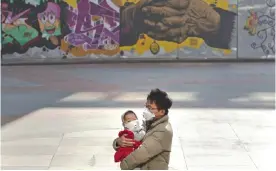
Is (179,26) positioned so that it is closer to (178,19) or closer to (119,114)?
(178,19)

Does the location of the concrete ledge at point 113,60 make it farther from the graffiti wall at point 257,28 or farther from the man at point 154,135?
the man at point 154,135

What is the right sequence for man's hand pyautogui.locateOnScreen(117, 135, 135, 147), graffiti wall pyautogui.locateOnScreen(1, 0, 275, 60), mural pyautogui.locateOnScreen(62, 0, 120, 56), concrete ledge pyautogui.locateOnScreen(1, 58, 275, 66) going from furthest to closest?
mural pyautogui.locateOnScreen(62, 0, 120, 56), graffiti wall pyautogui.locateOnScreen(1, 0, 275, 60), concrete ledge pyautogui.locateOnScreen(1, 58, 275, 66), man's hand pyautogui.locateOnScreen(117, 135, 135, 147)

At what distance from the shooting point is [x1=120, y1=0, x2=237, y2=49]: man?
25.1m

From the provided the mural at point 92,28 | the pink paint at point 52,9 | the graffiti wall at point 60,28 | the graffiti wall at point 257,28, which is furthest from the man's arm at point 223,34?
the pink paint at point 52,9

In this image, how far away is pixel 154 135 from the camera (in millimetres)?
4324

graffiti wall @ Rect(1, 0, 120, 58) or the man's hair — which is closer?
the man's hair

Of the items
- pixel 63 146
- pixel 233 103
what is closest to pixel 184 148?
→ pixel 63 146

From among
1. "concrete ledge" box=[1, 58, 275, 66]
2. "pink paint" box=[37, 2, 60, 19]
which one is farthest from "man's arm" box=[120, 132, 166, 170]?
"pink paint" box=[37, 2, 60, 19]

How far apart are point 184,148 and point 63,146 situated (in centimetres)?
199

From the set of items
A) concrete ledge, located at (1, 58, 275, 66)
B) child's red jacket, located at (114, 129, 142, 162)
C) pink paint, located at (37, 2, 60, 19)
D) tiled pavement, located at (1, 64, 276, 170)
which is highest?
pink paint, located at (37, 2, 60, 19)

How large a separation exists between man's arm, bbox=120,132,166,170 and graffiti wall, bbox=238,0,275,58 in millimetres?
21536

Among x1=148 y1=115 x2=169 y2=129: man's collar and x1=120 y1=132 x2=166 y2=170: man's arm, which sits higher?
x1=148 y1=115 x2=169 y2=129: man's collar

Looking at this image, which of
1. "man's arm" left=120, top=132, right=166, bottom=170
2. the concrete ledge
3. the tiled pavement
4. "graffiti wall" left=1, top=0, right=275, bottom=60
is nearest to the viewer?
"man's arm" left=120, top=132, right=166, bottom=170

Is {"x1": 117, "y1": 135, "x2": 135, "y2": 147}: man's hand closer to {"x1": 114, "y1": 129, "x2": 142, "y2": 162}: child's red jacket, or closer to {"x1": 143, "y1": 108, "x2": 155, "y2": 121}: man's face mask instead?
{"x1": 114, "y1": 129, "x2": 142, "y2": 162}: child's red jacket
